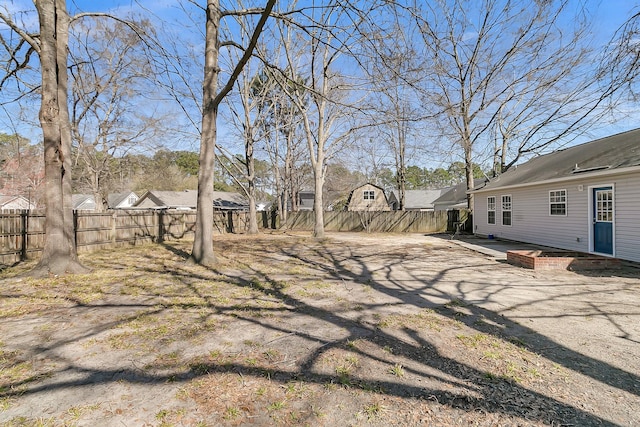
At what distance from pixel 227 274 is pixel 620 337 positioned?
5.88 metres

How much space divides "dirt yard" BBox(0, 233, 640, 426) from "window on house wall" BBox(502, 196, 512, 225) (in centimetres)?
Answer: 806

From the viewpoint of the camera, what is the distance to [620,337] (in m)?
3.21

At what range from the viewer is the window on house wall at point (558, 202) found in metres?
9.75

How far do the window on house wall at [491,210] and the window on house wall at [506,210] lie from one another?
753 mm

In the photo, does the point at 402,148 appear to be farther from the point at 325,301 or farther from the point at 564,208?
the point at 325,301

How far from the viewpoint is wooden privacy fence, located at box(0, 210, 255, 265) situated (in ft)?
24.0

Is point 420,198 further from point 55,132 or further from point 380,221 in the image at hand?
point 55,132

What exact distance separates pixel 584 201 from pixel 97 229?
1461 cm

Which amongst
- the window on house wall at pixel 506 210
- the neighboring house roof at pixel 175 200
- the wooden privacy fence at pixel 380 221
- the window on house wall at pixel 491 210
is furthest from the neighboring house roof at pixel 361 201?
the window on house wall at pixel 506 210

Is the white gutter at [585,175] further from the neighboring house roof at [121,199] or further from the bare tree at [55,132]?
the neighboring house roof at [121,199]

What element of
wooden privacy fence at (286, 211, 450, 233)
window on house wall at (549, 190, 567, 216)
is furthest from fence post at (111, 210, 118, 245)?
window on house wall at (549, 190, 567, 216)

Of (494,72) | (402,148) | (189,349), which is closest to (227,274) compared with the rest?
(189,349)

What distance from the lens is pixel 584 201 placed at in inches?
350

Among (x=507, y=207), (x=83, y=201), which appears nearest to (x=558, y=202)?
(x=507, y=207)
